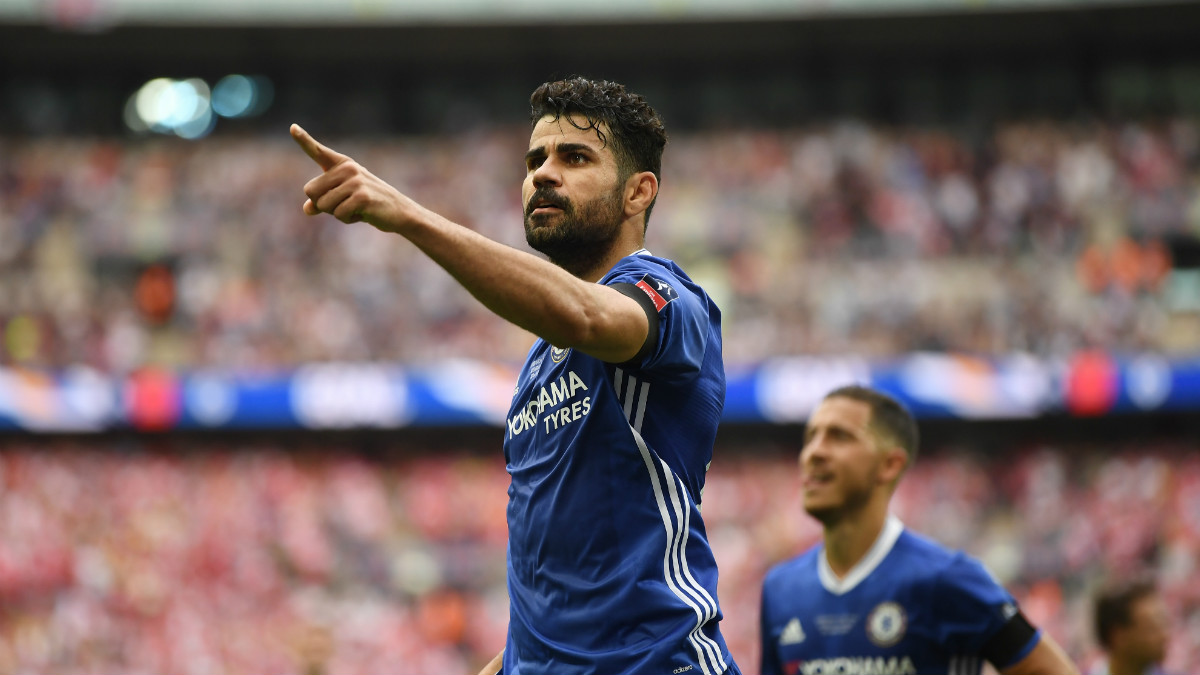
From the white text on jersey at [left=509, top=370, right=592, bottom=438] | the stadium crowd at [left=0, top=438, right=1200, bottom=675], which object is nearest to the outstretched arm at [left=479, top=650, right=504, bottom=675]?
the white text on jersey at [left=509, top=370, right=592, bottom=438]

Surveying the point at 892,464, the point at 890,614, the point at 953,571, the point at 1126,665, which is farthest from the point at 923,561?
the point at 1126,665

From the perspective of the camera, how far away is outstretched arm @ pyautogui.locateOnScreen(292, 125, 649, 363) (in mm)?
2398

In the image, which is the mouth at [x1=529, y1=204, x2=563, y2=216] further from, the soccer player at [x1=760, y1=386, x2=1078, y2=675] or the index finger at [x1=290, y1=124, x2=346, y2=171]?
the soccer player at [x1=760, y1=386, x2=1078, y2=675]

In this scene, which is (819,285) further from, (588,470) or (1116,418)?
(588,470)

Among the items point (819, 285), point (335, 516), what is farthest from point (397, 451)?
point (819, 285)

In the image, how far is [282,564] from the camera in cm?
1652

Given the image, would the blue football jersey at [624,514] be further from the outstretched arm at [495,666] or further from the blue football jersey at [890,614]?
the blue football jersey at [890,614]

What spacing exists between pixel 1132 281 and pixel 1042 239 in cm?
164

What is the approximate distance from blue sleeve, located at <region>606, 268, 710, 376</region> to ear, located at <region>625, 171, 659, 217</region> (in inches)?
11.8

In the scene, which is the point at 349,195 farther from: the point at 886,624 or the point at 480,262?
the point at 886,624

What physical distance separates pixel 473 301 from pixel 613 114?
49.5 feet

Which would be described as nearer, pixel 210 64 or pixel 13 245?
pixel 13 245

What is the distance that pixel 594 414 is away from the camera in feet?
9.16

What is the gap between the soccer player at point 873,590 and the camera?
14.3 ft
